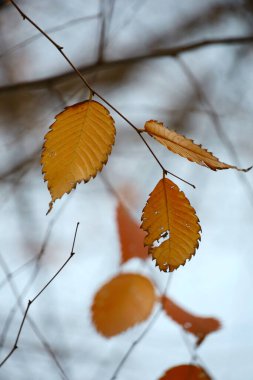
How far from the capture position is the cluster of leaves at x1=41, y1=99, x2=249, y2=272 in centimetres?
68

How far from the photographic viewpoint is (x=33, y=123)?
2.68m

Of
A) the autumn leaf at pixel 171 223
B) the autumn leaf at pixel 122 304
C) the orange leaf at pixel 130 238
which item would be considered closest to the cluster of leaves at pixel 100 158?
the autumn leaf at pixel 171 223

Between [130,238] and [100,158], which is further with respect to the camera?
[130,238]

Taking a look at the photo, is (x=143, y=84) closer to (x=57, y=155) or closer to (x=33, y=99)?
(x=33, y=99)

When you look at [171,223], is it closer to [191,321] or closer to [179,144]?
[179,144]

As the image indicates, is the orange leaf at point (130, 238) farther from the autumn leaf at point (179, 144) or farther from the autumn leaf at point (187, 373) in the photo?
the autumn leaf at point (179, 144)

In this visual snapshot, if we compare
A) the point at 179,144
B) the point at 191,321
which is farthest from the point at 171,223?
the point at 191,321

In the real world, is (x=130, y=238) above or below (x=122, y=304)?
above

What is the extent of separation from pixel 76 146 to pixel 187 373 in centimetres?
81

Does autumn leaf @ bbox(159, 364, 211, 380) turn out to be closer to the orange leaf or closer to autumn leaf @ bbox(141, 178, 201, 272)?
the orange leaf

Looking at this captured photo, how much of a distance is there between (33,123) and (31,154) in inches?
9.3

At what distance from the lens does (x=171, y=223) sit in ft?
2.40

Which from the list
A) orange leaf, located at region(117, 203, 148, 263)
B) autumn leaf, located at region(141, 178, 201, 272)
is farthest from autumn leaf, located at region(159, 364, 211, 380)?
autumn leaf, located at region(141, 178, 201, 272)

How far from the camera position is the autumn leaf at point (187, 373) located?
4.06ft
